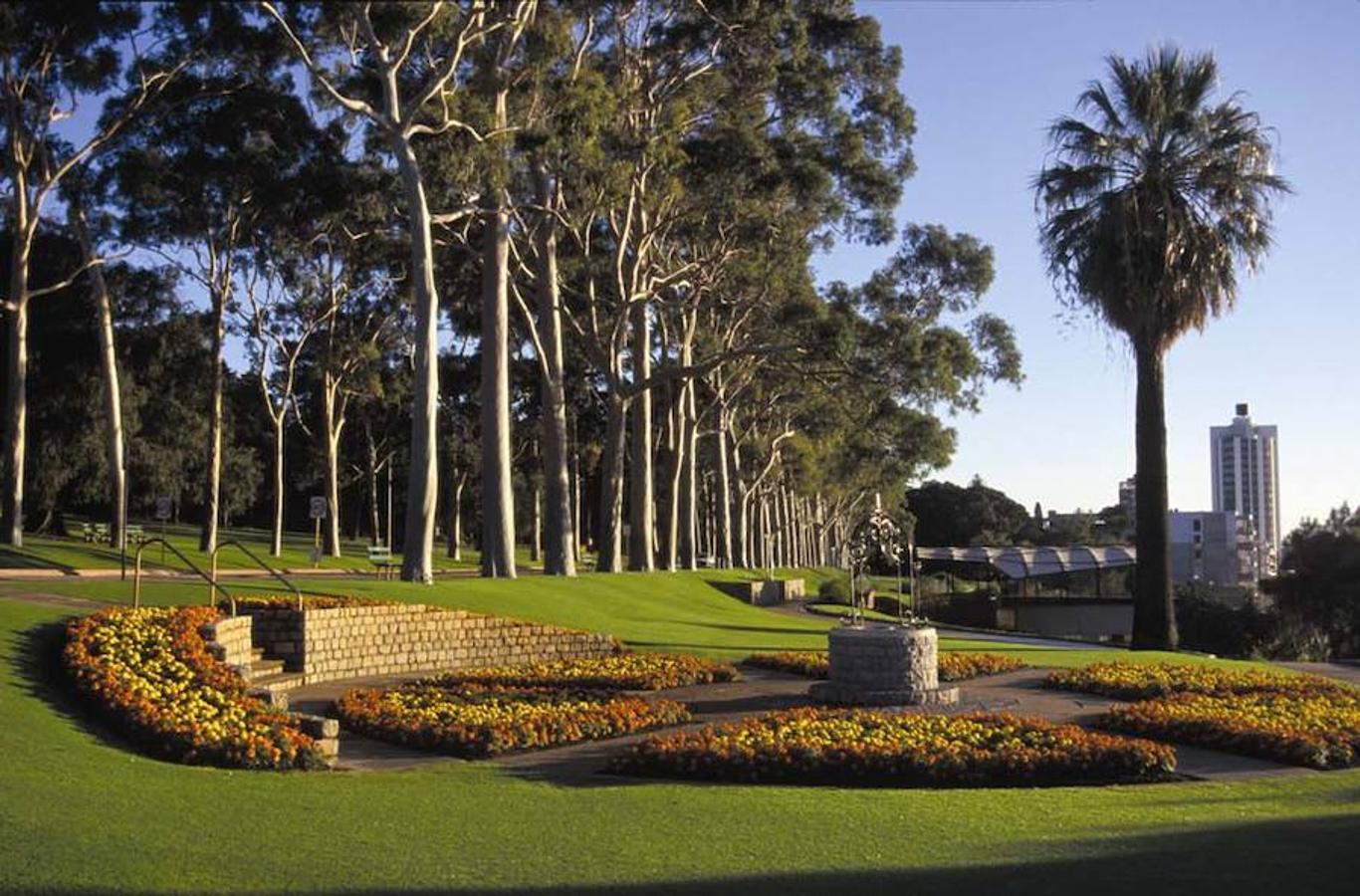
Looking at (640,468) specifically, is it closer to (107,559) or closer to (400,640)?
(107,559)

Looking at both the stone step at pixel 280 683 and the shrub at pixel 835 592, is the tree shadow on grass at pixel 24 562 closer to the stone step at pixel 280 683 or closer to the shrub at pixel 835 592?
the stone step at pixel 280 683

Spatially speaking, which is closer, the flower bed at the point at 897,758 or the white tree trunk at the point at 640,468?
the flower bed at the point at 897,758

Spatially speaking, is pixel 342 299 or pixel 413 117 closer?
pixel 413 117

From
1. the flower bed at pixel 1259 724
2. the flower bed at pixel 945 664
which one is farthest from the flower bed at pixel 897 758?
the flower bed at pixel 945 664

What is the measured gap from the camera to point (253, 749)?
11.0 meters

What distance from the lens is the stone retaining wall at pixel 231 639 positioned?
14859 mm

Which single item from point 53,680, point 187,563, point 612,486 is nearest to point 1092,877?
point 53,680

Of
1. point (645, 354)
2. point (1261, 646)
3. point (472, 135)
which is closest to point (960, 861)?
point (472, 135)

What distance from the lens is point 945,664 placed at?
68.9 ft

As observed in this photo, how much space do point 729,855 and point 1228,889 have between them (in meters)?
2.79

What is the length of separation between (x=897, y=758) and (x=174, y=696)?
661cm

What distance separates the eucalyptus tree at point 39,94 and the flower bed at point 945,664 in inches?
875

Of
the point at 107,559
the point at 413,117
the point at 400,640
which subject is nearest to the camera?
the point at 400,640

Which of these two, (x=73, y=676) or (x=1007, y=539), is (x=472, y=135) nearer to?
(x=73, y=676)
